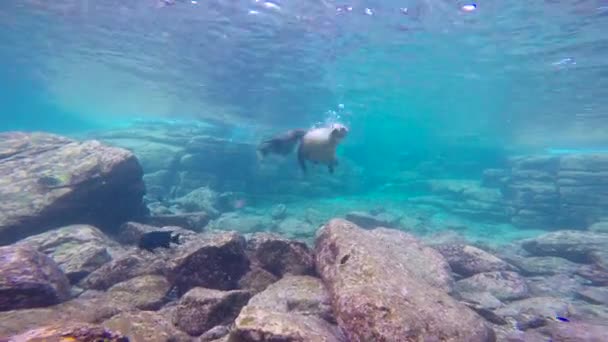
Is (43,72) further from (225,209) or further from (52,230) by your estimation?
(52,230)

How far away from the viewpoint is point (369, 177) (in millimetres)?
35375

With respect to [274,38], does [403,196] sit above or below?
below

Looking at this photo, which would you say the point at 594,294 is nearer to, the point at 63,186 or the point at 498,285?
the point at 498,285

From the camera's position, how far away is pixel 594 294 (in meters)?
8.84

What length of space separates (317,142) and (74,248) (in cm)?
596

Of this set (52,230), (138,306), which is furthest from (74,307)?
(52,230)

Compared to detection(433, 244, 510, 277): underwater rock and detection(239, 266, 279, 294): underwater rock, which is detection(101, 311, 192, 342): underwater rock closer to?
detection(239, 266, 279, 294): underwater rock

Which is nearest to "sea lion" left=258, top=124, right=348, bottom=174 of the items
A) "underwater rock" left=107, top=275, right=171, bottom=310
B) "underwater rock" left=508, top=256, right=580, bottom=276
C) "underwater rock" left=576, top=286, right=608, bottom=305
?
"underwater rock" left=107, top=275, right=171, bottom=310

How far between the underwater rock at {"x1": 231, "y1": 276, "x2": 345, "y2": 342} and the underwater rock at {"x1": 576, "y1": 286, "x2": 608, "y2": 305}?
7706 millimetres

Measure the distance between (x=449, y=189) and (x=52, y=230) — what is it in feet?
91.7

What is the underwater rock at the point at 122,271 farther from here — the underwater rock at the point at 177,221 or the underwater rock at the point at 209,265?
the underwater rock at the point at 177,221

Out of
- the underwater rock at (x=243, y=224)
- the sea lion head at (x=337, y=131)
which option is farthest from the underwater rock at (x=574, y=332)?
the underwater rock at (x=243, y=224)

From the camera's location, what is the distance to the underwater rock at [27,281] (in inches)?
191

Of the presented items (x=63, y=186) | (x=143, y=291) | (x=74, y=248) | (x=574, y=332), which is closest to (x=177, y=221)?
(x=63, y=186)
